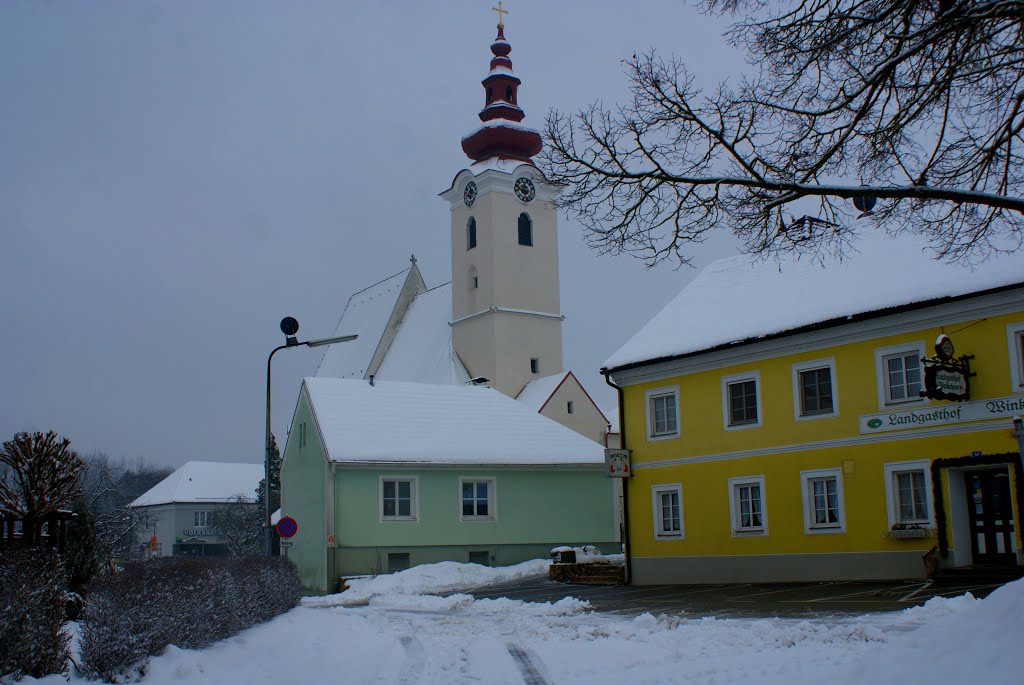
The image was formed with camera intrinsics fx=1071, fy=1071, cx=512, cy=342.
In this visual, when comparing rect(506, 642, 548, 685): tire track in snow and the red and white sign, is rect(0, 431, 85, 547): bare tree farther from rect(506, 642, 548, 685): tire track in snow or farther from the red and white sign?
the red and white sign

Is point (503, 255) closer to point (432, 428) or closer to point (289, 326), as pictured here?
point (432, 428)

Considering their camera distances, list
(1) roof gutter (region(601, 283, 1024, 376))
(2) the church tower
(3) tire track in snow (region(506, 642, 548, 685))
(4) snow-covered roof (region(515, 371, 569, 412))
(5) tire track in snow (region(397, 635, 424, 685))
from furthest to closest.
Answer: (2) the church tower < (4) snow-covered roof (region(515, 371, 569, 412)) < (1) roof gutter (region(601, 283, 1024, 376)) < (5) tire track in snow (region(397, 635, 424, 685)) < (3) tire track in snow (region(506, 642, 548, 685))

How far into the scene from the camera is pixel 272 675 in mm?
11781

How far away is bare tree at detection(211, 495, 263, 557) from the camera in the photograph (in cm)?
6546

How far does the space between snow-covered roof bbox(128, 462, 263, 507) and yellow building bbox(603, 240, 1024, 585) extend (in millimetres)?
65416

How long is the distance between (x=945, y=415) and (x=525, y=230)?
41.5 metres

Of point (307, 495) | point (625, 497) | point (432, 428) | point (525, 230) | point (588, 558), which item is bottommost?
point (588, 558)

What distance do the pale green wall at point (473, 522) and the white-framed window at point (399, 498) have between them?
160 mm

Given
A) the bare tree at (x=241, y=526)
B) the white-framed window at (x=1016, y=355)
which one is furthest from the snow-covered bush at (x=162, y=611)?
the bare tree at (x=241, y=526)

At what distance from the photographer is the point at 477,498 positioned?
3653 centimetres

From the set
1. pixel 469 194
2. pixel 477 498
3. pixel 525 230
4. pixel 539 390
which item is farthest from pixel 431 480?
pixel 469 194

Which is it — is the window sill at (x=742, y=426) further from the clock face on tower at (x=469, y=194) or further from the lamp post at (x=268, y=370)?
the clock face on tower at (x=469, y=194)

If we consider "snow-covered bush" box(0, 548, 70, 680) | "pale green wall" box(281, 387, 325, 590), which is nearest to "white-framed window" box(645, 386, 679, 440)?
"pale green wall" box(281, 387, 325, 590)

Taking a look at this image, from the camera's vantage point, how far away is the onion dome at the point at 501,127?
62.8m
